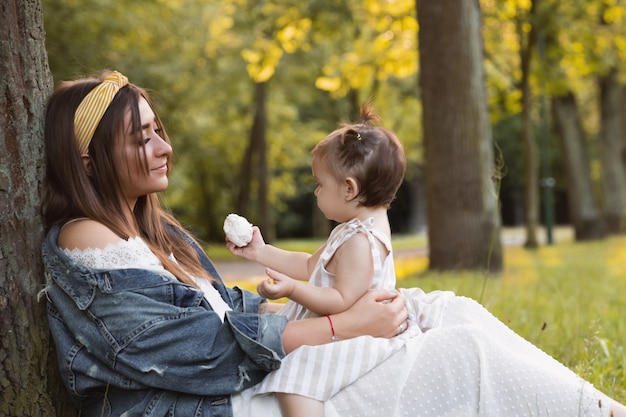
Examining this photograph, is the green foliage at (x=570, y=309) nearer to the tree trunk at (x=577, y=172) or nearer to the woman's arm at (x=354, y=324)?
the woman's arm at (x=354, y=324)

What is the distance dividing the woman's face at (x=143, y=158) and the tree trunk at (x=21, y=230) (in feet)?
0.87

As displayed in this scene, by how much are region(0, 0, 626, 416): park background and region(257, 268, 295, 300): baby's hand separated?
2.38 ft

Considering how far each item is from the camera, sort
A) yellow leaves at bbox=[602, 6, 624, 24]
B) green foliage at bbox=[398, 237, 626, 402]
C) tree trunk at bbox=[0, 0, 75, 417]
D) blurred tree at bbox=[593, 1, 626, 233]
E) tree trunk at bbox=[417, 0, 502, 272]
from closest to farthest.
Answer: tree trunk at bbox=[0, 0, 75, 417]
green foliage at bbox=[398, 237, 626, 402]
tree trunk at bbox=[417, 0, 502, 272]
yellow leaves at bbox=[602, 6, 624, 24]
blurred tree at bbox=[593, 1, 626, 233]

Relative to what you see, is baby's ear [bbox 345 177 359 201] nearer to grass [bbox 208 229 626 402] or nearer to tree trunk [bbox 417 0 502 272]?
grass [bbox 208 229 626 402]

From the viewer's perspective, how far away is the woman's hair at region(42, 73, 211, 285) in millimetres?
2412

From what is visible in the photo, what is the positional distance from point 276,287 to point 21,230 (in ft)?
2.70

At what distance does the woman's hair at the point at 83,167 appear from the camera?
2.41 metres

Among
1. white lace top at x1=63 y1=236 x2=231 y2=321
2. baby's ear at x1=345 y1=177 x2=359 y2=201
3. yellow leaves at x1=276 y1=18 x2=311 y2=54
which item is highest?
yellow leaves at x1=276 y1=18 x2=311 y2=54

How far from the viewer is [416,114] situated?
84.2 feet

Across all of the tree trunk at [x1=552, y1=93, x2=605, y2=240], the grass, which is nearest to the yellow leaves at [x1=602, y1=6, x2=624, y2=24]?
the tree trunk at [x1=552, y1=93, x2=605, y2=240]

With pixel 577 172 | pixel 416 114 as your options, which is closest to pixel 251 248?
pixel 577 172

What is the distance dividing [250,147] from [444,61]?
45.0 feet

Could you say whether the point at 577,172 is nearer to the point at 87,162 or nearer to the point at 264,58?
the point at 264,58

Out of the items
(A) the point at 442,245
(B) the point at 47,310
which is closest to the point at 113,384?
(B) the point at 47,310
